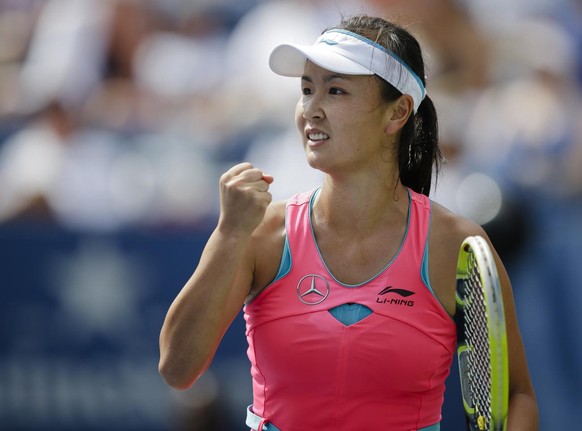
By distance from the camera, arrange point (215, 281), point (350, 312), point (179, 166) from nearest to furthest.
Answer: point (215, 281) < point (350, 312) < point (179, 166)

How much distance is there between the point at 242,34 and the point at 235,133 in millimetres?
999

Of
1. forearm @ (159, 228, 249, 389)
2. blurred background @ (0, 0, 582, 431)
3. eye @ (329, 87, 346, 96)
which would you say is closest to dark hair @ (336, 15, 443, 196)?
eye @ (329, 87, 346, 96)

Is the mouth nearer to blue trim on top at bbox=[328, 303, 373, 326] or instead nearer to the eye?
the eye

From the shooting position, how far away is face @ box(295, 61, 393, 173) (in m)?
2.97

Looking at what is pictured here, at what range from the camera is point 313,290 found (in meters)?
2.93

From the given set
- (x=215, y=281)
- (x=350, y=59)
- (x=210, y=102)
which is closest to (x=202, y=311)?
(x=215, y=281)

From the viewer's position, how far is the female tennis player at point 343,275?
112 inches

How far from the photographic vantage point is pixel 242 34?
7.36 meters

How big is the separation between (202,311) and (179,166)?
12.3 feet

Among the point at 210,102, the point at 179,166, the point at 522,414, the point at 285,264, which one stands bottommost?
the point at 522,414

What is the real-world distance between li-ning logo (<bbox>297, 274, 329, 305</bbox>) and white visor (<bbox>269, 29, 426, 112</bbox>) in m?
0.59

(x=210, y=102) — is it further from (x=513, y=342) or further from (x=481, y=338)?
(x=481, y=338)

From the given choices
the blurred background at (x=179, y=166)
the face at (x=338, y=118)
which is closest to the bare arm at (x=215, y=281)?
the face at (x=338, y=118)

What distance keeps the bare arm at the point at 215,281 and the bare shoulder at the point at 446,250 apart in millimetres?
523
